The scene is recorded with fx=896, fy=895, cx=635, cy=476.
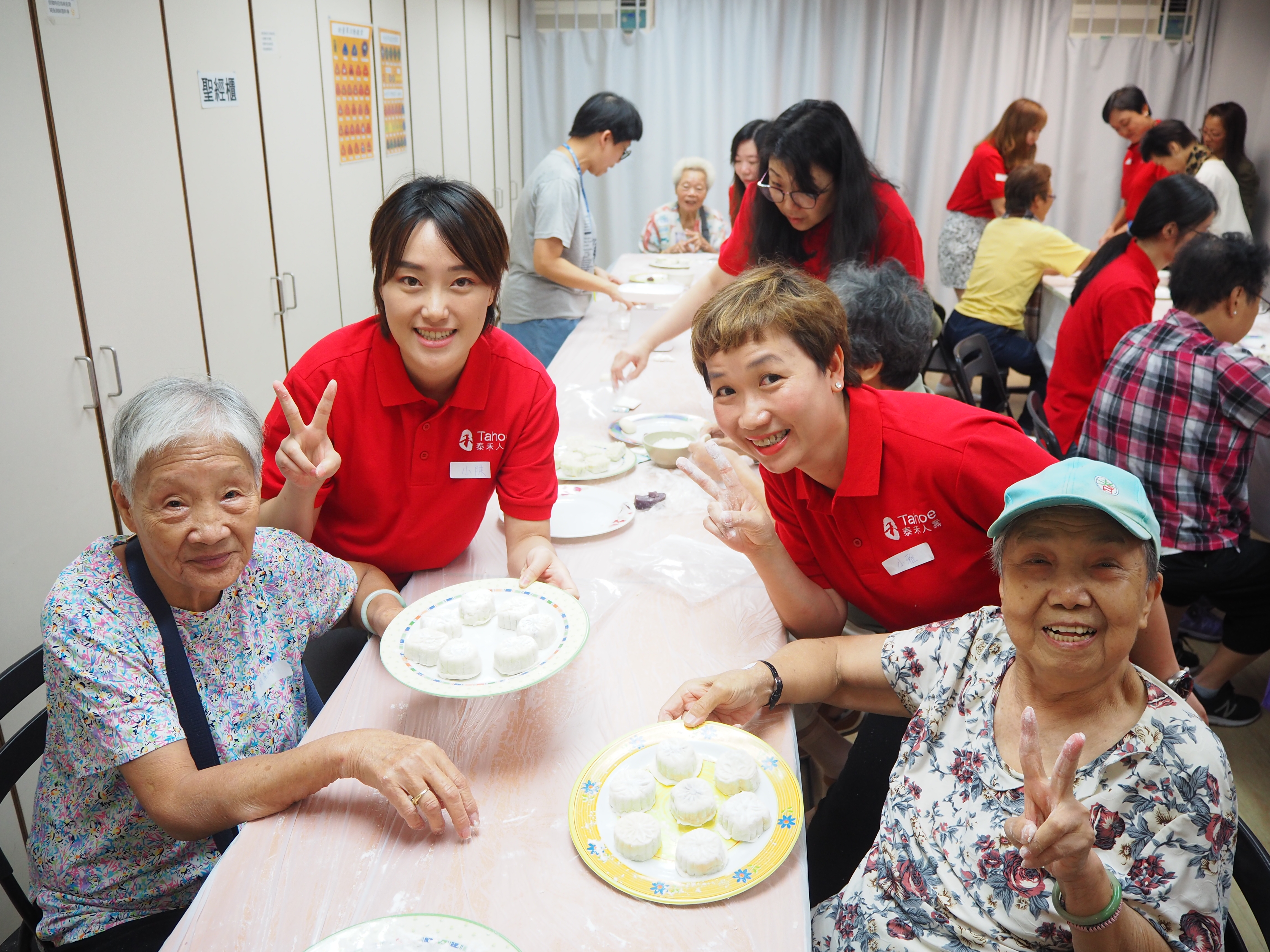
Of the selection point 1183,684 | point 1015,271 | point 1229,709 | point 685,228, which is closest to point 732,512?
point 1183,684

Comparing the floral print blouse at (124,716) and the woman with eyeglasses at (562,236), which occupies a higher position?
the woman with eyeglasses at (562,236)

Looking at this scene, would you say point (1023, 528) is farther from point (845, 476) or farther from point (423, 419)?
point (423, 419)

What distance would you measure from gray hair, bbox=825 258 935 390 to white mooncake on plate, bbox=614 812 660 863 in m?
1.15

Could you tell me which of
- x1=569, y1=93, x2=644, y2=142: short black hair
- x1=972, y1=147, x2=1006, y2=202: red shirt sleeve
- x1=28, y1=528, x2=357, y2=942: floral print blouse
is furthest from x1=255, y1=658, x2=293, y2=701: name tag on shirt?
x1=972, y1=147, x2=1006, y2=202: red shirt sleeve

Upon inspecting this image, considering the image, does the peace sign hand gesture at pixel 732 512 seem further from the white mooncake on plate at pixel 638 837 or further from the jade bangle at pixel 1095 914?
the jade bangle at pixel 1095 914

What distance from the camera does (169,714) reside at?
1258 millimetres

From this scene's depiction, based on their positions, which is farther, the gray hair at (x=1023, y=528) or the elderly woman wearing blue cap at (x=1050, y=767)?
the gray hair at (x=1023, y=528)

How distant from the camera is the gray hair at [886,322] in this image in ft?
6.56

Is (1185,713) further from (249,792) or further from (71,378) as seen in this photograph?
(71,378)

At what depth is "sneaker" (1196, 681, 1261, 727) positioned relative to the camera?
9.28ft

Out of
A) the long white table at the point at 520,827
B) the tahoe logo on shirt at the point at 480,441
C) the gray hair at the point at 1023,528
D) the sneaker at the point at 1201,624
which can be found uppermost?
the gray hair at the point at 1023,528

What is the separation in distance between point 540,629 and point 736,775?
39cm

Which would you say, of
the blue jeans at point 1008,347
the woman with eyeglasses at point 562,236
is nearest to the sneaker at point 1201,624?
the blue jeans at point 1008,347

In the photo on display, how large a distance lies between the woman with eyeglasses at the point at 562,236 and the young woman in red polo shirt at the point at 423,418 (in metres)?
2.07
